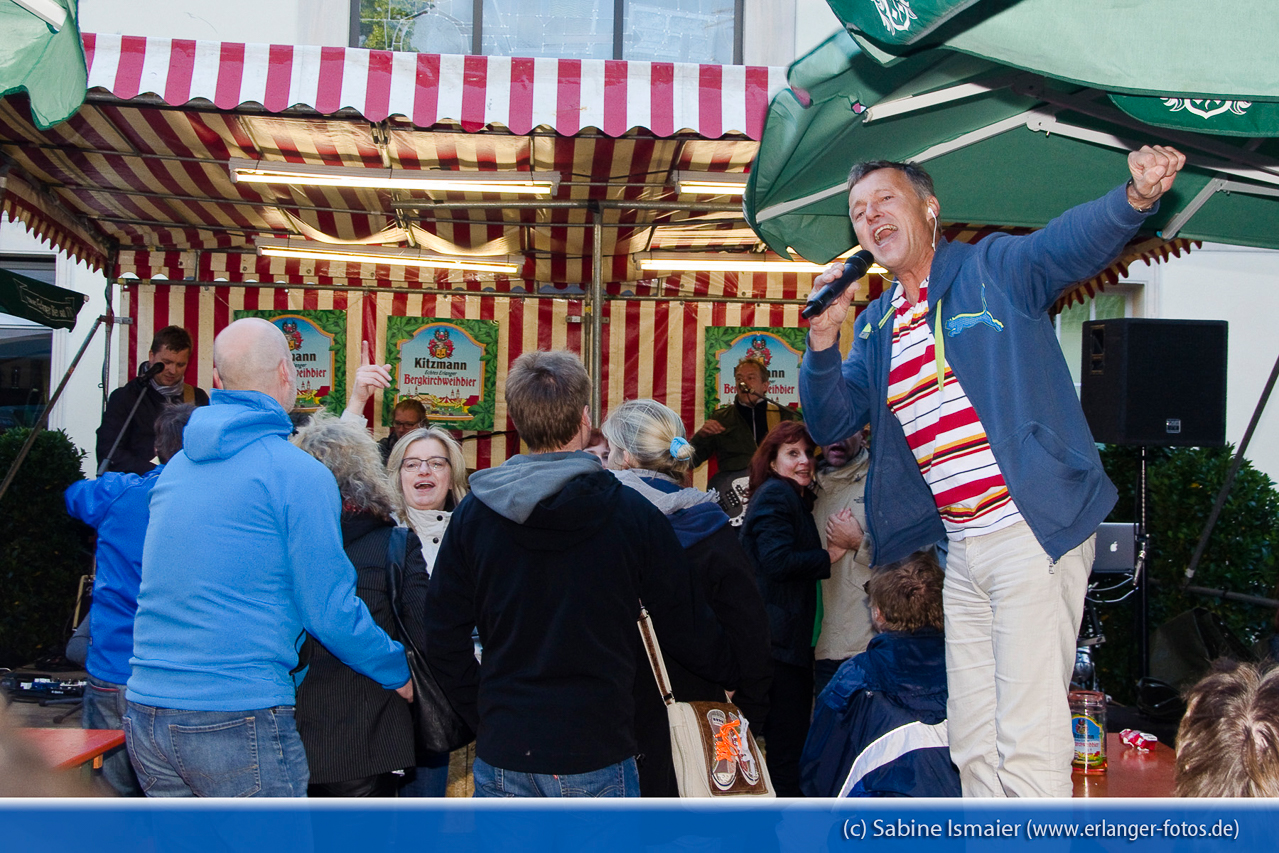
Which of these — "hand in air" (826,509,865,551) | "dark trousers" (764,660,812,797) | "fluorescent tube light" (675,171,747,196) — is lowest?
"dark trousers" (764,660,812,797)

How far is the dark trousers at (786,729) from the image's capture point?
4.69 m

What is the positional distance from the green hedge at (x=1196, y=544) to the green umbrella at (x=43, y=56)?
5.33 meters

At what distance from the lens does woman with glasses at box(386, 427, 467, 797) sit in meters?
3.74

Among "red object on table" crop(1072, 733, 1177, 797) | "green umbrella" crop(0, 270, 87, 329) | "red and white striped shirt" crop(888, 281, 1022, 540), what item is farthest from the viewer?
"green umbrella" crop(0, 270, 87, 329)

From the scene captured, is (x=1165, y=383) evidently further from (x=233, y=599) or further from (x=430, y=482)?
(x=233, y=599)

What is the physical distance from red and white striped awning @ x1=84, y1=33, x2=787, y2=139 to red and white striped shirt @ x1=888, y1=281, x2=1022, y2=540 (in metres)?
2.66

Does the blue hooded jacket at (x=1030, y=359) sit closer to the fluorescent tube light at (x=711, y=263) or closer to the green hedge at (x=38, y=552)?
the fluorescent tube light at (x=711, y=263)

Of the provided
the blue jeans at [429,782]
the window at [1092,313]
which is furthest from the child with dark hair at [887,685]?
the window at [1092,313]

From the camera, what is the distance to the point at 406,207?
6.66 meters

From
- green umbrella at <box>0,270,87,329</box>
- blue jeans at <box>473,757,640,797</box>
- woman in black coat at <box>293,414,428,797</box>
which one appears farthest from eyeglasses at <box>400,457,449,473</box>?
green umbrella at <box>0,270,87,329</box>

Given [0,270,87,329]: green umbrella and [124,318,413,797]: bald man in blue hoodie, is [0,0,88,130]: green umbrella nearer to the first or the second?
[124,318,413,797]: bald man in blue hoodie

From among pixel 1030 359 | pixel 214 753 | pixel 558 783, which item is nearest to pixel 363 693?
pixel 214 753

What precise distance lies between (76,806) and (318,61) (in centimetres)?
427
